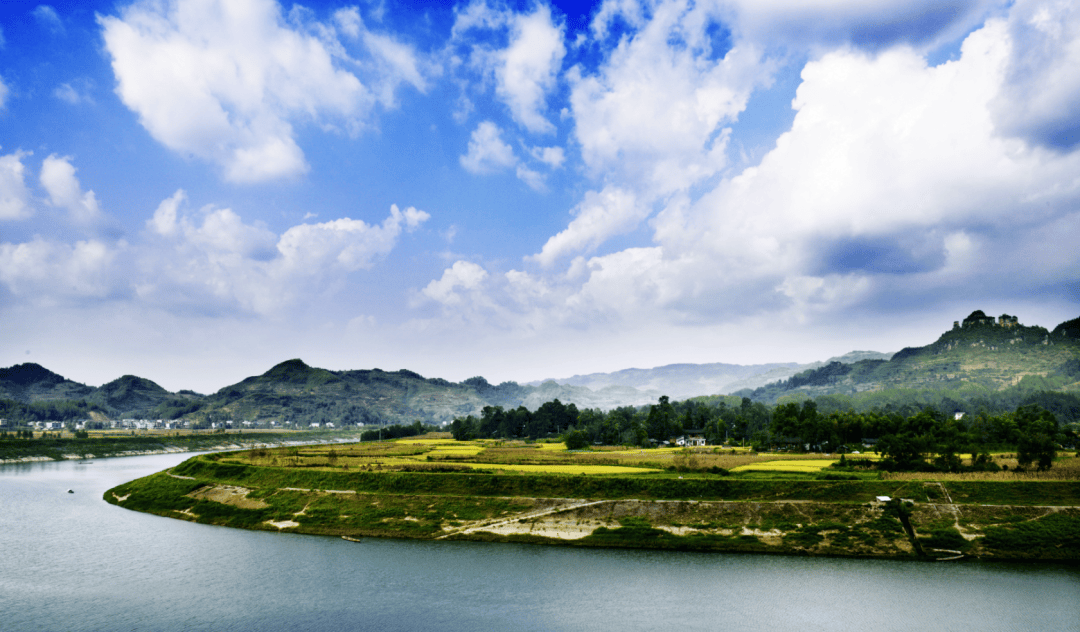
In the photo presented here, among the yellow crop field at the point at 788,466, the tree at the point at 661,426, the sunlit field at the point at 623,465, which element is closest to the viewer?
the sunlit field at the point at 623,465

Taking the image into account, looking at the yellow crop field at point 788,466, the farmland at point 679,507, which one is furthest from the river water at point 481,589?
the yellow crop field at point 788,466

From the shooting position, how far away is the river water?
32.7 m

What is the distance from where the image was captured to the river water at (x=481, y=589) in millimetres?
32688

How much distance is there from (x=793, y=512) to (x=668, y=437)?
84.4 meters

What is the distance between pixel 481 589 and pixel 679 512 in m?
21.4

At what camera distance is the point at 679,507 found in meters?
52.5

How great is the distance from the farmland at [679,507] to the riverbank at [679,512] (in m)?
0.12

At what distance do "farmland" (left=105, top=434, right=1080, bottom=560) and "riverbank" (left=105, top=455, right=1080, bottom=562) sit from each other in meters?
0.12

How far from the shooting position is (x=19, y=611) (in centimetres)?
3397

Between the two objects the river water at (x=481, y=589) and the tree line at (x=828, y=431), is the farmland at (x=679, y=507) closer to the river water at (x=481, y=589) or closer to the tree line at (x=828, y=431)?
the river water at (x=481, y=589)

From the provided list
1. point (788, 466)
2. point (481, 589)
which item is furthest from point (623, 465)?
point (481, 589)

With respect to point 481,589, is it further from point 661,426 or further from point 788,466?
point 661,426

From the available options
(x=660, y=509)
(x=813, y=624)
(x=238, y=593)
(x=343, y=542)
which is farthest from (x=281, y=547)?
(x=813, y=624)

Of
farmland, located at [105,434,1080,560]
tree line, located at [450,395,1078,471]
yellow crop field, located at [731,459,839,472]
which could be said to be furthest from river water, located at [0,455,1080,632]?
tree line, located at [450,395,1078,471]
